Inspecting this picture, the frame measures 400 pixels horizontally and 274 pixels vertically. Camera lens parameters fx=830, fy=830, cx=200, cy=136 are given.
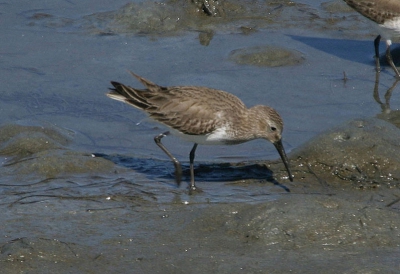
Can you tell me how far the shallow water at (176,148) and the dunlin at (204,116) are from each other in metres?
0.39

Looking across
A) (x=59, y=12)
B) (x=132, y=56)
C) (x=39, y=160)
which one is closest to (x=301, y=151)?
(x=39, y=160)

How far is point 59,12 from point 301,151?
19.8 feet

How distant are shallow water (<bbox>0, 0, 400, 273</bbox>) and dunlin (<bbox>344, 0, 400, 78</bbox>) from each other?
1.16 ft

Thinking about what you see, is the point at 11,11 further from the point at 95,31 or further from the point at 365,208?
the point at 365,208

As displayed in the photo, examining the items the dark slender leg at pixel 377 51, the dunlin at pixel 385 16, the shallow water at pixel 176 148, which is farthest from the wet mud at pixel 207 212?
the dunlin at pixel 385 16

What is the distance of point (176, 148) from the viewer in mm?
8961

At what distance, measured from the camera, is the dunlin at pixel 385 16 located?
11.6 meters

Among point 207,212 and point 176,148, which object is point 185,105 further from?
point 207,212

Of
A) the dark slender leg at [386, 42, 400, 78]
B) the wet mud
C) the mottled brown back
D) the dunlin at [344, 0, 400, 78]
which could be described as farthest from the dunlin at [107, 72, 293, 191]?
the dunlin at [344, 0, 400, 78]

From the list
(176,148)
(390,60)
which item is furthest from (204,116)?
(390,60)

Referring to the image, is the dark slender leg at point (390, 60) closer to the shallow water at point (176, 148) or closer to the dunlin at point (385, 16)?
the dunlin at point (385, 16)

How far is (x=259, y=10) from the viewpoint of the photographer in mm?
13172

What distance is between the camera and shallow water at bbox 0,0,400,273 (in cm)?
604

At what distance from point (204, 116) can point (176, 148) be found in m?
1.17
